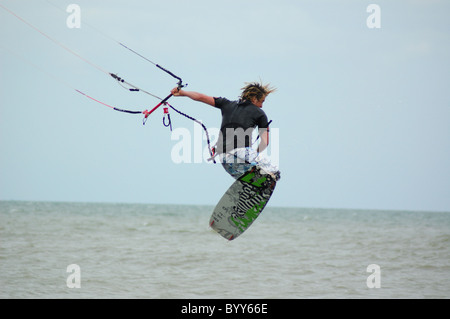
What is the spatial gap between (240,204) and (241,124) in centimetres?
193

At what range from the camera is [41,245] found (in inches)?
1053

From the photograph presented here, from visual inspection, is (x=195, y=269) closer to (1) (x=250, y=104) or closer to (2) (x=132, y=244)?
(2) (x=132, y=244)

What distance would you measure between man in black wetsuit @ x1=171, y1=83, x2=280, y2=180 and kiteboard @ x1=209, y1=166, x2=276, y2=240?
69cm

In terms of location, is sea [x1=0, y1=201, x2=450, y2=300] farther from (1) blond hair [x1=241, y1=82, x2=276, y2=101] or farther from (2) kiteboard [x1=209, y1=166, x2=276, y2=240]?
(1) blond hair [x1=241, y1=82, x2=276, y2=101]

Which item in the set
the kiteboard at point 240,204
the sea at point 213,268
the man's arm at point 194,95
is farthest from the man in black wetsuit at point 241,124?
the sea at point 213,268

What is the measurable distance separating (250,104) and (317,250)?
20005mm

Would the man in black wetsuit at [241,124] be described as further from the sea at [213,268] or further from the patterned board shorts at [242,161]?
the sea at [213,268]

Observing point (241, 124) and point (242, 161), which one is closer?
point (241, 124)

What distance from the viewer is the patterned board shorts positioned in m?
8.20

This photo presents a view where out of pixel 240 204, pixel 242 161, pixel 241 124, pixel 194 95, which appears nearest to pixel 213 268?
pixel 240 204

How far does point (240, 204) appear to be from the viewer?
9398 mm

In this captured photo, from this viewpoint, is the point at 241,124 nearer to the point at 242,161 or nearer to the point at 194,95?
the point at 242,161

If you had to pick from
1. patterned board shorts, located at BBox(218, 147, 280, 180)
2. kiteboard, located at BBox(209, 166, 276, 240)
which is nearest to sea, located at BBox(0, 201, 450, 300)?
kiteboard, located at BBox(209, 166, 276, 240)
